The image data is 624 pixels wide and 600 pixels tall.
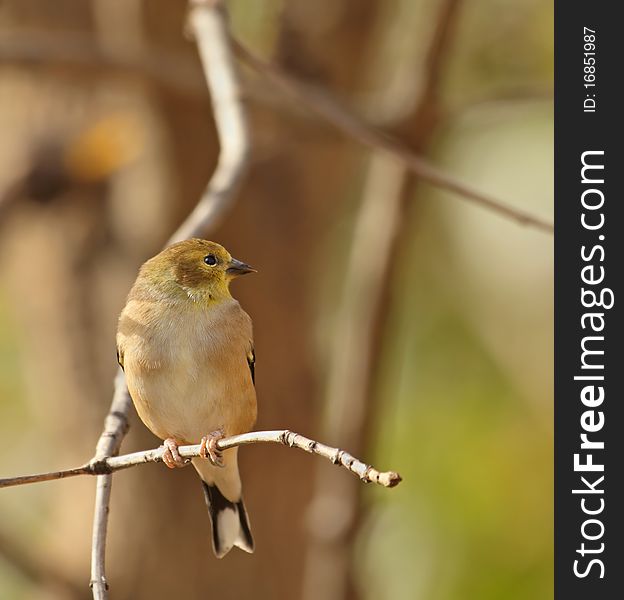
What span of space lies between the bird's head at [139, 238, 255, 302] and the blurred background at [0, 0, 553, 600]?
2753 millimetres

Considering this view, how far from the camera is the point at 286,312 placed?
651cm

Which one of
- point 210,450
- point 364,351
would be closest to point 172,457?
point 210,450

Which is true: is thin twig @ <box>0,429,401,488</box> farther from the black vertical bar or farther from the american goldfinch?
the black vertical bar

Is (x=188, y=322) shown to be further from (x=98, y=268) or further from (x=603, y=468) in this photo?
(x=98, y=268)

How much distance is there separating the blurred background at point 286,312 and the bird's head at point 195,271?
275 cm

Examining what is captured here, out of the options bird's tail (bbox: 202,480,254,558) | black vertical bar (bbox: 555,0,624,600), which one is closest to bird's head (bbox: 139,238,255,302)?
bird's tail (bbox: 202,480,254,558)

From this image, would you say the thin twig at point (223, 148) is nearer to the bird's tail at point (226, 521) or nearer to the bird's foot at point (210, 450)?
the bird's foot at point (210, 450)

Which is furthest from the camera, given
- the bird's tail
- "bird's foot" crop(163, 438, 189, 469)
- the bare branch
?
the bare branch

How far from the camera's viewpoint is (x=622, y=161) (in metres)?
4.09

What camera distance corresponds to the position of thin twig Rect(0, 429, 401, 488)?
1.71m

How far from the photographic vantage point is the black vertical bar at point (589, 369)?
12.2 ft

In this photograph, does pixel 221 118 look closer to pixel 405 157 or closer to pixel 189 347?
pixel 405 157

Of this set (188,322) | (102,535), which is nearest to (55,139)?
(188,322)

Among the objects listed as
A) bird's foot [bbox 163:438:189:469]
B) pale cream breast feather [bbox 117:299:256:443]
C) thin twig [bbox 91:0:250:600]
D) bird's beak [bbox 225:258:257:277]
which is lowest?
bird's foot [bbox 163:438:189:469]
